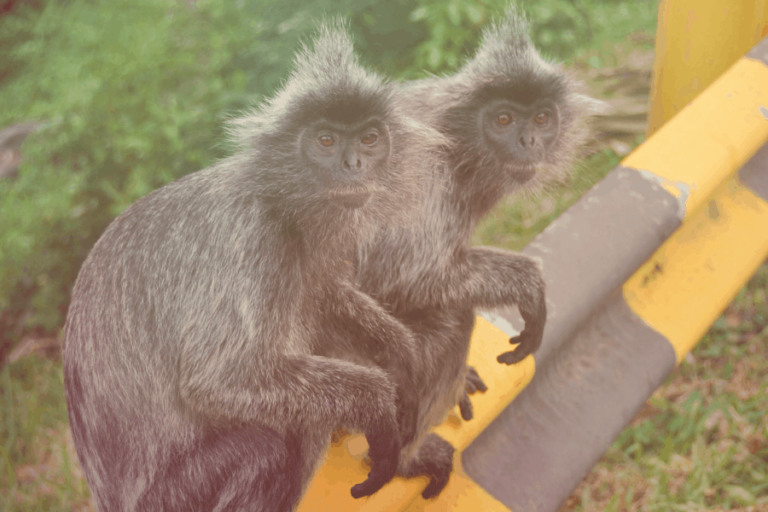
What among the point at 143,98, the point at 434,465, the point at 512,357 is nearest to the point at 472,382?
the point at 512,357

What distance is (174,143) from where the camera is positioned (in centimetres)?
462

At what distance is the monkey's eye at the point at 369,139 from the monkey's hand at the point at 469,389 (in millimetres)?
893

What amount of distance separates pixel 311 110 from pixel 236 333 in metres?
0.60

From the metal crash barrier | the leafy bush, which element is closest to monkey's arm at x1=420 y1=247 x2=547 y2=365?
the metal crash barrier

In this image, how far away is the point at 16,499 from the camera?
322 centimetres

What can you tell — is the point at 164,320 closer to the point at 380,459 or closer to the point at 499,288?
the point at 380,459

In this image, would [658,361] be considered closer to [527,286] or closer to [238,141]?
[527,286]

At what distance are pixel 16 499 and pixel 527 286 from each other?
8.49 feet

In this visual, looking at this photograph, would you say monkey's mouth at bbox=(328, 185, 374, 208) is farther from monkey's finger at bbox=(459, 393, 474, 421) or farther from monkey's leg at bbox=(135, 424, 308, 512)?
monkey's finger at bbox=(459, 393, 474, 421)

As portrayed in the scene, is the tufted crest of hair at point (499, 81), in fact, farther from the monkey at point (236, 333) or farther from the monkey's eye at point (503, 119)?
the monkey at point (236, 333)

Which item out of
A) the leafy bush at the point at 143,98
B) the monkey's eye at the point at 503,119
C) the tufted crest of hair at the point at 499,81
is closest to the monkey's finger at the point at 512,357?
the tufted crest of hair at the point at 499,81

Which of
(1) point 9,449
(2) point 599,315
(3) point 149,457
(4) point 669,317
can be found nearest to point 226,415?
(3) point 149,457

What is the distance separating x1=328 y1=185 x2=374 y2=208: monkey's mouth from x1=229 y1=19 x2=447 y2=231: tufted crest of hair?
2.8 inches

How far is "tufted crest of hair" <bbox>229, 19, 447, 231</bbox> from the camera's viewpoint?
1.78 m
